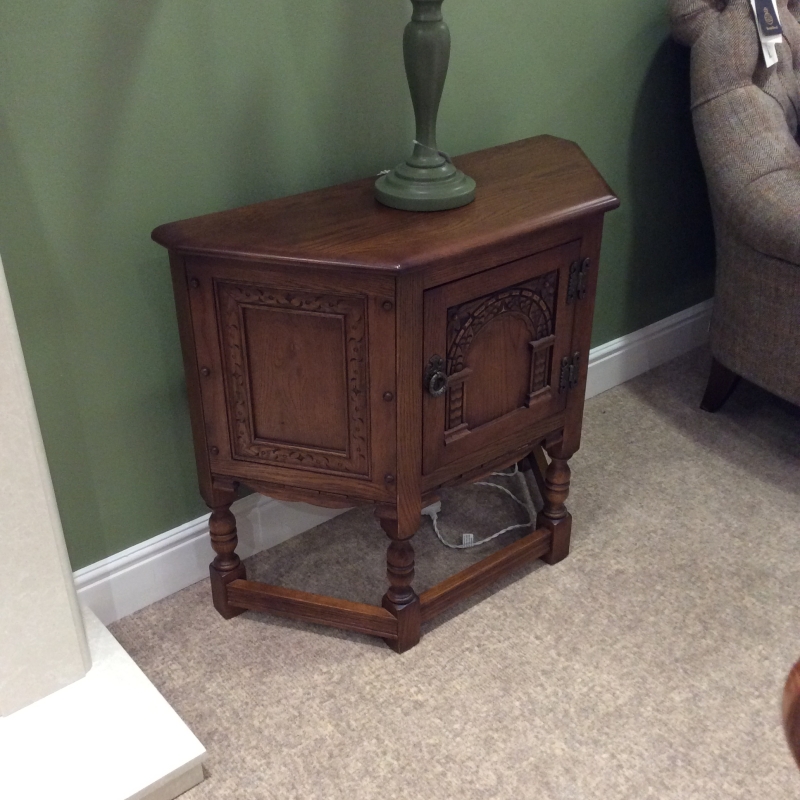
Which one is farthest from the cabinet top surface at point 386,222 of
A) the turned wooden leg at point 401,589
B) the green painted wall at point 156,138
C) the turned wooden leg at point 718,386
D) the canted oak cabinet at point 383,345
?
the turned wooden leg at point 718,386

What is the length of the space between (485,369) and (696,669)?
0.60 m

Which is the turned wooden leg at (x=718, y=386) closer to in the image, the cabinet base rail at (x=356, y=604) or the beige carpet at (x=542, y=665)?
the beige carpet at (x=542, y=665)

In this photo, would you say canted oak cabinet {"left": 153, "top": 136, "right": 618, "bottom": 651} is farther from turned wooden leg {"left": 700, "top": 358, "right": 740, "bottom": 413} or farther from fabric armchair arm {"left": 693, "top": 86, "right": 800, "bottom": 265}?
turned wooden leg {"left": 700, "top": 358, "right": 740, "bottom": 413}

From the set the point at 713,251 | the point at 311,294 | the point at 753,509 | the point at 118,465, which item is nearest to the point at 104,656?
the point at 118,465

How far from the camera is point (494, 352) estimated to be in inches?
53.6

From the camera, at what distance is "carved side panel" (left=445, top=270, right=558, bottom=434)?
1293mm

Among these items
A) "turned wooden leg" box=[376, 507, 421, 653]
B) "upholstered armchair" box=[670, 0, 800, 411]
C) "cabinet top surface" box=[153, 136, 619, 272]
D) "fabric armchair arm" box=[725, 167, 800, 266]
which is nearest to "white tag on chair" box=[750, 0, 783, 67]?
"upholstered armchair" box=[670, 0, 800, 411]

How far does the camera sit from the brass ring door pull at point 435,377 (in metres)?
1.27

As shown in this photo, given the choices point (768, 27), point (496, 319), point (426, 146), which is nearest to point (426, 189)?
point (426, 146)

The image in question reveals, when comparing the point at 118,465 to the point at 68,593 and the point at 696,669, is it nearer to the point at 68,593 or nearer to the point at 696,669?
the point at 68,593

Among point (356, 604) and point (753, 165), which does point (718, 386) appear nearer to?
point (753, 165)

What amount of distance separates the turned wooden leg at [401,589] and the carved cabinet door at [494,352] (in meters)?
0.12

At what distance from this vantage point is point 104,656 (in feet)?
4.59

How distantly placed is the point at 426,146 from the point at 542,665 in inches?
33.1
